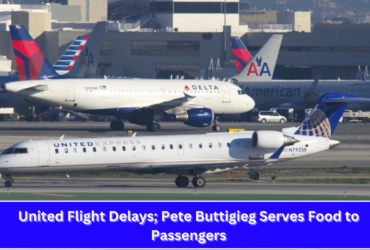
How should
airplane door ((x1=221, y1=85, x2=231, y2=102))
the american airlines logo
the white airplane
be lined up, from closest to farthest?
the white airplane → the american airlines logo → airplane door ((x1=221, y1=85, x2=231, y2=102))

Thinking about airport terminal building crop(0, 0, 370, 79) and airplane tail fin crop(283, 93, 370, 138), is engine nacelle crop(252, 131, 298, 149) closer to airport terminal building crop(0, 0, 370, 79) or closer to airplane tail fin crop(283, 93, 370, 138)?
airplane tail fin crop(283, 93, 370, 138)

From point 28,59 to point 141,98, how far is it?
46.9 ft

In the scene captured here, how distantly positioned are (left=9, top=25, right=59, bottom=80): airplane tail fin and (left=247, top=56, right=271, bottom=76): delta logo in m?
35.6

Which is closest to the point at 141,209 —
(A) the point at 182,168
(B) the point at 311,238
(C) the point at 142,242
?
(C) the point at 142,242

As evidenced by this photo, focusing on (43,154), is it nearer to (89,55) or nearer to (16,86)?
(16,86)

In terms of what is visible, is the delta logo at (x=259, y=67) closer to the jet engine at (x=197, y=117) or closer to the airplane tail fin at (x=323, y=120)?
the jet engine at (x=197, y=117)

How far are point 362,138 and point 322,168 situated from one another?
1965 centimetres

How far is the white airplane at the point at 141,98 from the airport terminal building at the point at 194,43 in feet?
188

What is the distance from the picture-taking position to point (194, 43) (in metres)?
137

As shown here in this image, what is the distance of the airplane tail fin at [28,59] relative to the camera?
243ft

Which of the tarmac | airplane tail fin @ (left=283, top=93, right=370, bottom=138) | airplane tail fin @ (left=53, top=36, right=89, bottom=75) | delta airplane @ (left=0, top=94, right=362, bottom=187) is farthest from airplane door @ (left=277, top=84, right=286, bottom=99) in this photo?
delta airplane @ (left=0, top=94, right=362, bottom=187)

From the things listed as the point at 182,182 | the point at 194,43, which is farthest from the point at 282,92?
the point at 182,182

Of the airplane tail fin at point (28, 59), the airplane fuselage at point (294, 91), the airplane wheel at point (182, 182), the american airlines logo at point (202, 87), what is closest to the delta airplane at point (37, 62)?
the airplane tail fin at point (28, 59)

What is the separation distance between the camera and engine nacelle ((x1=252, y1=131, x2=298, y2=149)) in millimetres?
36000
